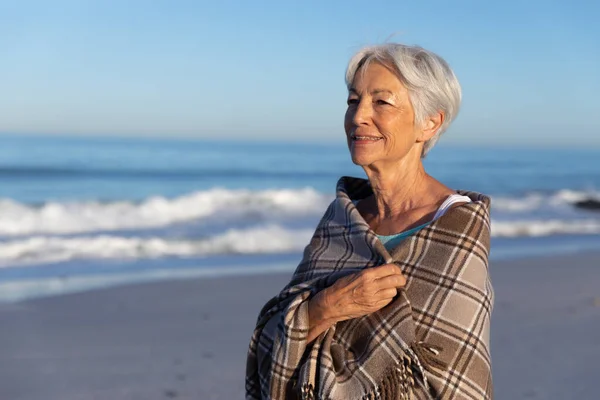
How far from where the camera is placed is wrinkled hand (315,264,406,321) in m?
2.08

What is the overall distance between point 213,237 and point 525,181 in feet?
68.7

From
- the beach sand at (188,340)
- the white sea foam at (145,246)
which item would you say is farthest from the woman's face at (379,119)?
the white sea foam at (145,246)

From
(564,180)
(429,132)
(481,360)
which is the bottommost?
(564,180)

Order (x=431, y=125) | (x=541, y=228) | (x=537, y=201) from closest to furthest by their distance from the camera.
→ (x=431, y=125), (x=541, y=228), (x=537, y=201)

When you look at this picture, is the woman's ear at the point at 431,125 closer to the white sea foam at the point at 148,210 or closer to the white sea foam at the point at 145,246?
the white sea foam at the point at 145,246

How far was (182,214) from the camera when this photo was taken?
56.4 feet

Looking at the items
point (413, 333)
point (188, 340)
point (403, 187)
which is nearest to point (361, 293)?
point (413, 333)

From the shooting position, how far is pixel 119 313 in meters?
7.16

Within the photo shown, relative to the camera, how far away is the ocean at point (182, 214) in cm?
977

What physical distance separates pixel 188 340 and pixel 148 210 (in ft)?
36.7

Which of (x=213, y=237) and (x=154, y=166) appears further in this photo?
(x=154, y=166)

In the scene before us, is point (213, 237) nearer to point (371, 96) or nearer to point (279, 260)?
point (279, 260)

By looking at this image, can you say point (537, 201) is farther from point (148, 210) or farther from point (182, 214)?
point (148, 210)

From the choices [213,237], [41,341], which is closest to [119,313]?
[41,341]
